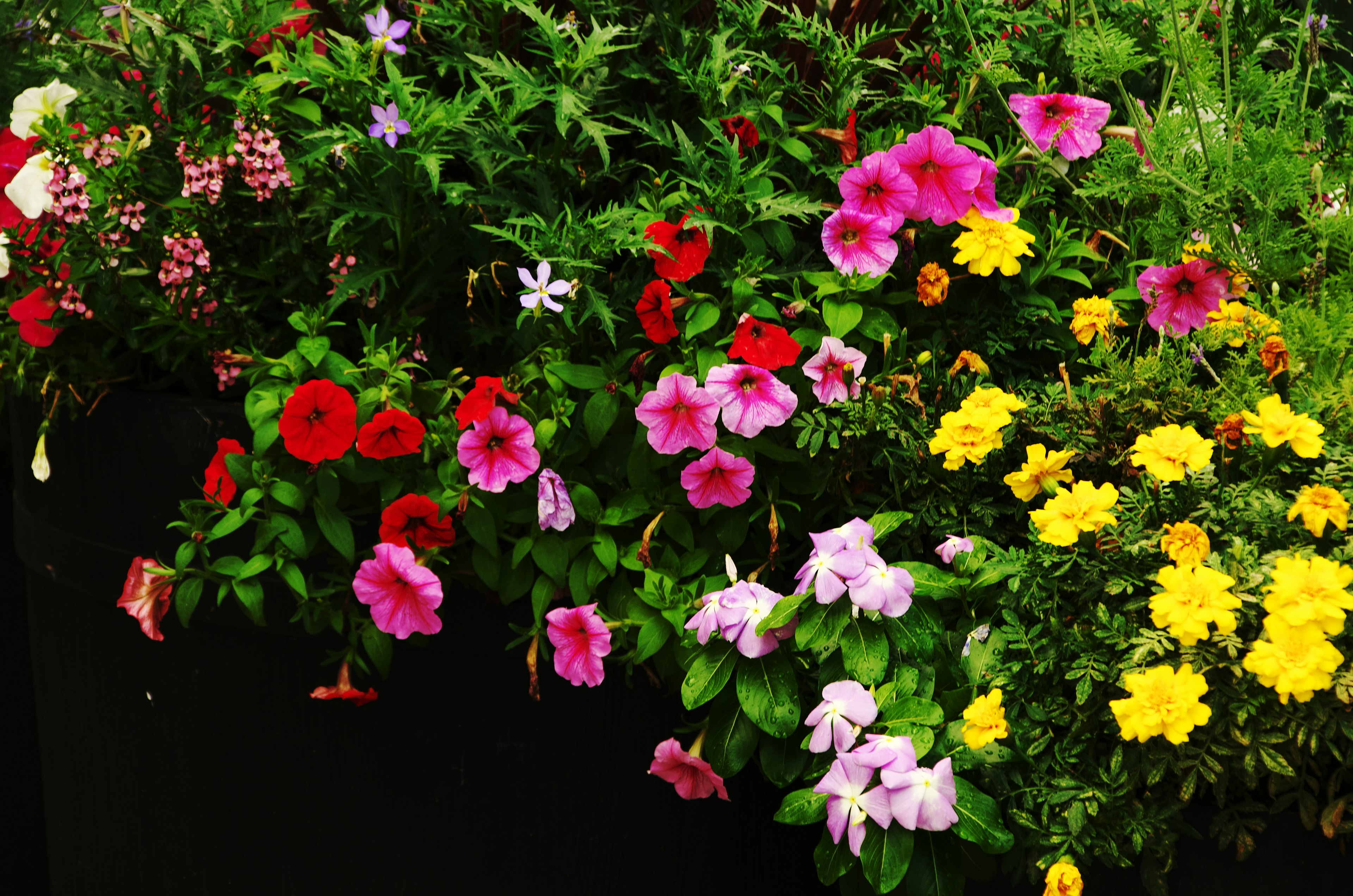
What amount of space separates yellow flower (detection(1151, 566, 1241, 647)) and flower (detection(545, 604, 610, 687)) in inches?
22.6

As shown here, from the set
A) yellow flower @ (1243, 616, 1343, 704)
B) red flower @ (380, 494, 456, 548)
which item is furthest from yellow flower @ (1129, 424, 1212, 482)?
red flower @ (380, 494, 456, 548)

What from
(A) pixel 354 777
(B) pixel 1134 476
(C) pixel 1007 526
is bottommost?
(A) pixel 354 777

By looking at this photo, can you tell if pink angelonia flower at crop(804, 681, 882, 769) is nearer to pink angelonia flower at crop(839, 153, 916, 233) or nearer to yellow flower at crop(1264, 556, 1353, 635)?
yellow flower at crop(1264, 556, 1353, 635)

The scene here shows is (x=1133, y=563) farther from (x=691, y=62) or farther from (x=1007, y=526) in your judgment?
(x=691, y=62)

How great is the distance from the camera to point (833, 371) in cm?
122

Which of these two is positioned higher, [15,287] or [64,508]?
[15,287]

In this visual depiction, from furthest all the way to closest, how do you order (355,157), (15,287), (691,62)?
(15,287) → (691,62) → (355,157)

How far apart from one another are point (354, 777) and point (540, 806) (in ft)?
0.76

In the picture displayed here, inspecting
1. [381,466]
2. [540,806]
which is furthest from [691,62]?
[540,806]

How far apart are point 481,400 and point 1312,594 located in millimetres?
800


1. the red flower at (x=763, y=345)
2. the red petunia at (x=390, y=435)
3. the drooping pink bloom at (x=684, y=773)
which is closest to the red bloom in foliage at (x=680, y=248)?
the red flower at (x=763, y=345)

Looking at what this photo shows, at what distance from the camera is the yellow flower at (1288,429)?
953 mm

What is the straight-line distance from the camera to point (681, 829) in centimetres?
142

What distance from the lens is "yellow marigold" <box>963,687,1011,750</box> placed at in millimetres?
984
